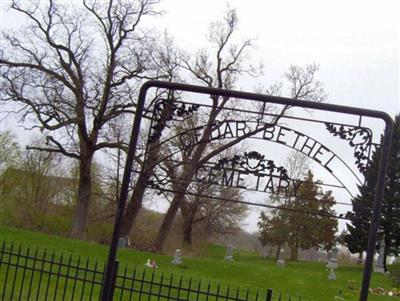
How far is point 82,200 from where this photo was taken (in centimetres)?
2564

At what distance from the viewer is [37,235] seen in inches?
811

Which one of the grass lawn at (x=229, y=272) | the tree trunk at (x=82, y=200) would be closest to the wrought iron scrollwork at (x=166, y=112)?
the grass lawn at (x=229, y=272)

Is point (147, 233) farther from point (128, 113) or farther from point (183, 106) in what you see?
point (183, 106)

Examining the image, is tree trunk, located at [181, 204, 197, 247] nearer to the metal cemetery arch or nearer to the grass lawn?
the grass lawn

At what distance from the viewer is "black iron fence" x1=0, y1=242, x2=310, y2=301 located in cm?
716

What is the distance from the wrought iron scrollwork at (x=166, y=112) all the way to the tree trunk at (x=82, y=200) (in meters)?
18.7

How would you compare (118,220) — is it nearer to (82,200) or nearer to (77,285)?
(77,285)

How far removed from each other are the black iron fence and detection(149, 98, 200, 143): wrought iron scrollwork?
6.16 ft

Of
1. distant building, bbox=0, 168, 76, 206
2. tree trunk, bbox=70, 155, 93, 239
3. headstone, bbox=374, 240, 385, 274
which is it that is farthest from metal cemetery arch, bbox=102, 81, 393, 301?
distant building, bbox=0, 168, 76, 206

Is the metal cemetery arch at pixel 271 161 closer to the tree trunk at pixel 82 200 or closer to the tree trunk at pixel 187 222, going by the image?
the tree trunk at pixel 82 200

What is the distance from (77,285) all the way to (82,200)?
14.0m

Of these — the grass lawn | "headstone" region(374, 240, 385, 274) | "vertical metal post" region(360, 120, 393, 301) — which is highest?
"vertical metal post" region(360, 120, 393, 301)

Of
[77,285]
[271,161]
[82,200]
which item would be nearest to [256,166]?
[271,161]

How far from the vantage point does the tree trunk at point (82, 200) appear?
1002 inches
